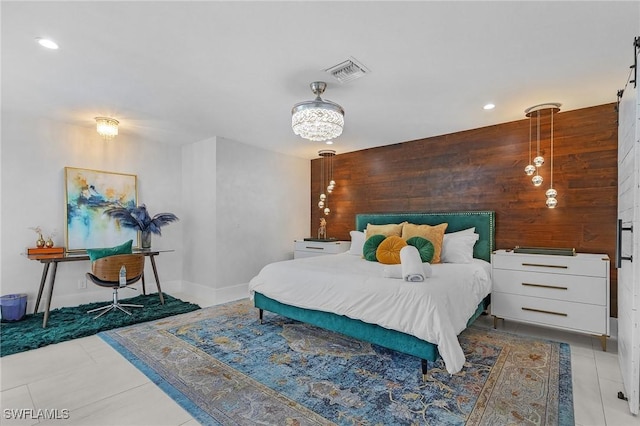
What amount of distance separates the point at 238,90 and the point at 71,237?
310 centimetres

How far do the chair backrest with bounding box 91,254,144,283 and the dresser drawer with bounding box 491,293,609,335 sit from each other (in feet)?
14.2

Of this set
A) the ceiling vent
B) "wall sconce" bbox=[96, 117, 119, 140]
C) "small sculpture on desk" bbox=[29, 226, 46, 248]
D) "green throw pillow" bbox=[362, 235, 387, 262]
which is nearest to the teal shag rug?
"small sculpture on desk" bbox=[29, 226, 46, 248]

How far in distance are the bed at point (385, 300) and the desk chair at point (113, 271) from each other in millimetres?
1596

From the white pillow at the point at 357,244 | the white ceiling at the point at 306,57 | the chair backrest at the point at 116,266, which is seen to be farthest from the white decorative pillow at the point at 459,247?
the chair backrest at the point at 116,266

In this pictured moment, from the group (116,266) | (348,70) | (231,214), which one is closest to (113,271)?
(116,266)

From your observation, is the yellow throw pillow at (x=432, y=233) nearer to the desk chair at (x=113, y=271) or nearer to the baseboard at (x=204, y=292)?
the baseboard at (x=204, y=292)

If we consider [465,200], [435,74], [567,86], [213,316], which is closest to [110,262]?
[213,316]

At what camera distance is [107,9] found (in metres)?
1.81

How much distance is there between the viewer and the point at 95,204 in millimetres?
Answer: 4242

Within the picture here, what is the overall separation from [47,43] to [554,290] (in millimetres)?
4846

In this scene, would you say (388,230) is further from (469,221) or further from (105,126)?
(105,126)

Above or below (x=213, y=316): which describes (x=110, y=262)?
above

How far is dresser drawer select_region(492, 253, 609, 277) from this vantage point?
289 centimetres

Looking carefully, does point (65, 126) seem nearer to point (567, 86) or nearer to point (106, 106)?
point (106, 106)
